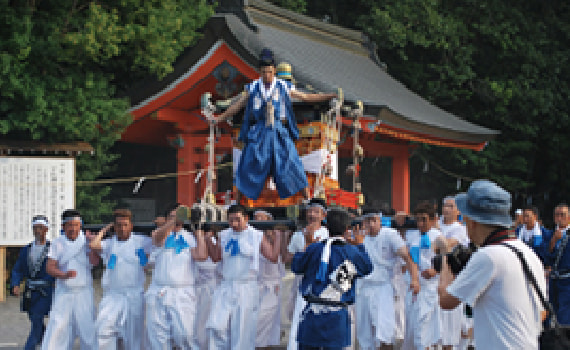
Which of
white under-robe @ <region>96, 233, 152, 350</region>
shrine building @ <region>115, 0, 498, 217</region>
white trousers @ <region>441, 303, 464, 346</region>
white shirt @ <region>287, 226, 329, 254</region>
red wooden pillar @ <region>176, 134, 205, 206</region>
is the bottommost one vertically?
white trousers @ <region>441, 303, 464, 346</region>

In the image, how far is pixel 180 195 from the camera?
14.9 metres

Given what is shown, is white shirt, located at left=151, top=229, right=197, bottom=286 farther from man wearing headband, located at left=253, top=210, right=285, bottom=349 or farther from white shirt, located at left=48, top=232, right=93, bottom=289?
man wearing headband, located at left=253, top=210, right=285, bottom=349

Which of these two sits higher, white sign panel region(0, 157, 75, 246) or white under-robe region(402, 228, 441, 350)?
white sign panel region(0, 157, 75, 246)

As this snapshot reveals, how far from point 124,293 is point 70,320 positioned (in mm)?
599

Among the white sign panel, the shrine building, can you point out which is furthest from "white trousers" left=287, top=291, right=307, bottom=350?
the white sign panel

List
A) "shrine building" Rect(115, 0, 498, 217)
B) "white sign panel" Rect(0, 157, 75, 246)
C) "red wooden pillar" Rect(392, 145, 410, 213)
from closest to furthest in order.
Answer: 1. "white sign panel" Rect(0, 157, 75, 246)
2. "shrine building" Rect(115, 0, 498, 217)
3. "red wooden pillar" Rect(392, 145, 410, 213)

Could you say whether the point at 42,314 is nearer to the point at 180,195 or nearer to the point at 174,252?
the point at 174,252

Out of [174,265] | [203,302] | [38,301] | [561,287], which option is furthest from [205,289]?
[561,287]

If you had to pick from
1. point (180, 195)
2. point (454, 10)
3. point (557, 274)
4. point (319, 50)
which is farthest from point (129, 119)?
point (454, 10)

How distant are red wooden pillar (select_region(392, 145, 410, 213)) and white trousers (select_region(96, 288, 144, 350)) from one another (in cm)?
1023

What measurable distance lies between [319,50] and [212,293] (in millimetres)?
9614

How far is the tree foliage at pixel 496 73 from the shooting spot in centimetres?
1903

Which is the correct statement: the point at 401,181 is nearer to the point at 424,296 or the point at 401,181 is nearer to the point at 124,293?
the point at 424,296

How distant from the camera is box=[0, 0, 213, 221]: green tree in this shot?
12.1 meters
